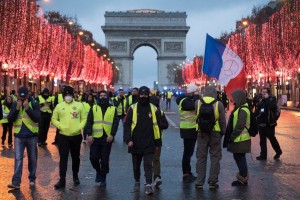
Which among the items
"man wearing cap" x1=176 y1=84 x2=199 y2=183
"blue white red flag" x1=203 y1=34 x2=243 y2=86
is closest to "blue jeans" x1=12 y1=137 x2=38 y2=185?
"man wearing cap" x1=176 y1=84 x2=199 y2=183

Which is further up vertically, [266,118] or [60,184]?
[266,118]

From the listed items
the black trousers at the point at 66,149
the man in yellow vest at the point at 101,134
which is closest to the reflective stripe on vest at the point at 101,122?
the man in yellow vest at the point at 101,134

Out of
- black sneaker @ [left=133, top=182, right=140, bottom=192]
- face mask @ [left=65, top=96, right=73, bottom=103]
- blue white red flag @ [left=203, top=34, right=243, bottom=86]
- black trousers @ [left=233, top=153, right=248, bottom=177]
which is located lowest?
black sneaker @ [left=133, top=182, right=140, bottom=192]

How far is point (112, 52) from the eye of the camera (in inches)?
5655

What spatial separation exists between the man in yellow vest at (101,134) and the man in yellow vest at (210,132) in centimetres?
165

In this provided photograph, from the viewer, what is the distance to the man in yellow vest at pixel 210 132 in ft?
37.4

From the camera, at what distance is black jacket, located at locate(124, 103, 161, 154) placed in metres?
11.0

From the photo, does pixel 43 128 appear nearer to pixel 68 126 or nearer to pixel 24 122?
pixel 24 122

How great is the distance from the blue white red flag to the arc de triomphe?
11817cm

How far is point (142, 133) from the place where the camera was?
11.0m

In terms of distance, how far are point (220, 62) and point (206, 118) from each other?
301 inches

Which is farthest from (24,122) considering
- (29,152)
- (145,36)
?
(145,36)

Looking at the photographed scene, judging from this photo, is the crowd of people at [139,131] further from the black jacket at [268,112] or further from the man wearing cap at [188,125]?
the black jacket at [268,112]

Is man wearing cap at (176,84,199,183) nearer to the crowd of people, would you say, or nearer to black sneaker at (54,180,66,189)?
the crowd of people
